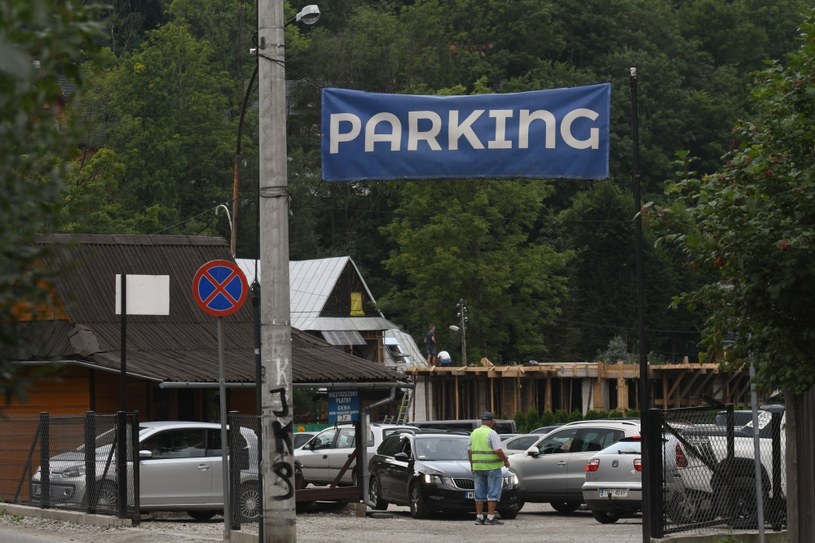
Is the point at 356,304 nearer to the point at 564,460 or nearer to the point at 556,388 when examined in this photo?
the point at 556,388

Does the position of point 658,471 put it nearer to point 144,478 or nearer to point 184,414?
point 144,478

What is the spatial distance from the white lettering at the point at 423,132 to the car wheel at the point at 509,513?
443 inches

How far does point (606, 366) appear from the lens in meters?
58.0

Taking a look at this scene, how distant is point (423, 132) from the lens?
14.4 meters

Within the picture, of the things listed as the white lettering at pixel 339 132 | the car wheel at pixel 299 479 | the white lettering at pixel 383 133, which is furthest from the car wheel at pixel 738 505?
the car wheel at pixel 299 479

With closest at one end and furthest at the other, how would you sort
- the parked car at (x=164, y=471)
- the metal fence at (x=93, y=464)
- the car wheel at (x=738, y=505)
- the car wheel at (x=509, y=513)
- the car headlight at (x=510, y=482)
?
the car wheel at (x=738, y=505)
the metal fence at (x=93, y=464)
the parked car at (x=164, y=471)
the car headlight at (x=510, y=482)
the car wheel at (x=509, y=513)

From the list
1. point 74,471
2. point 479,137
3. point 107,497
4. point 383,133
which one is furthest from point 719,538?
point 74,471

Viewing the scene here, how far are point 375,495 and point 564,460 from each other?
353 centimetres

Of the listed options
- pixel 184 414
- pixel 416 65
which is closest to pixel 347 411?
pixel 184 414

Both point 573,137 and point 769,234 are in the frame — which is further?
point 573,137

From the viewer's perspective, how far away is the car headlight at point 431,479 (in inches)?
A: 941

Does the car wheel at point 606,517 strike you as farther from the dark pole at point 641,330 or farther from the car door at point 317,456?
the car door at point 317,456

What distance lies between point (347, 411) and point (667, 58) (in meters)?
77.3

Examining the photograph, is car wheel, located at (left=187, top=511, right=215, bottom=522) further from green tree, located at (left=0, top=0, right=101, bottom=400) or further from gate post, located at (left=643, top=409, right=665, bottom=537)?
green tree, located at (left=0, top=0, right=101, bottom=400)
